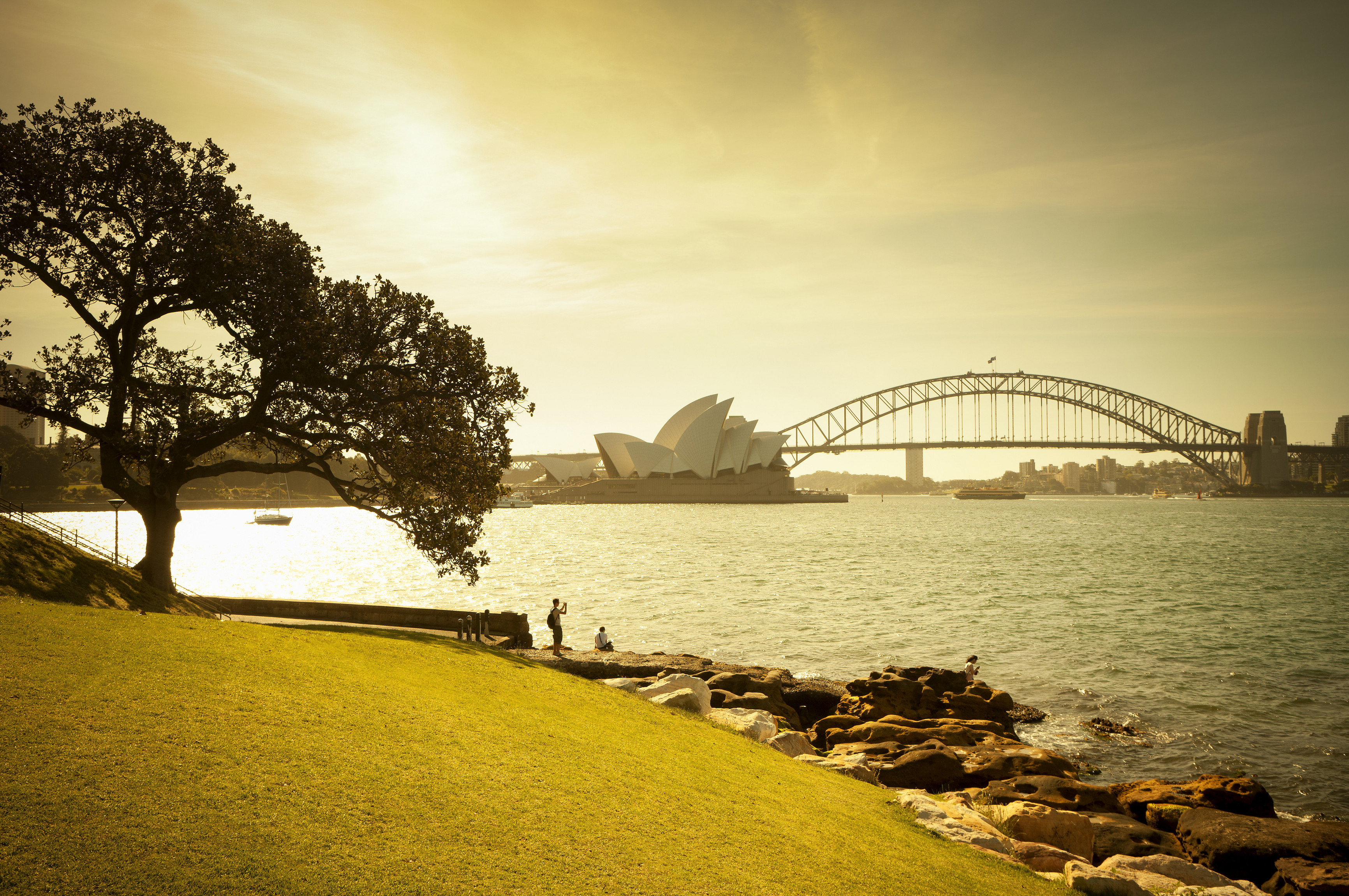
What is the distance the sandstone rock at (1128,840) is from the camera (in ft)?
27.7

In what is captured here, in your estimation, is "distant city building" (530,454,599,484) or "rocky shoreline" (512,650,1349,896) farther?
"distant city building" (530,454,599,484)

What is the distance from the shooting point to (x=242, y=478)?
14562 cm

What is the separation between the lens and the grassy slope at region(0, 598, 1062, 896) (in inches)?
164

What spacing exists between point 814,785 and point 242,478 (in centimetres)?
16076

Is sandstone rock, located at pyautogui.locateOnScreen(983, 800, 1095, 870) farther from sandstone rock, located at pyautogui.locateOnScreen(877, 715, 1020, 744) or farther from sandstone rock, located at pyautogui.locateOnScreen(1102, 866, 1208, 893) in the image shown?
sandstone rock, located at pyautogui.locateOnScreen(877, 715, 1020, 744)

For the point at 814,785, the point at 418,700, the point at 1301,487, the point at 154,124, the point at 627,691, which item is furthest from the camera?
the point at 1301,487

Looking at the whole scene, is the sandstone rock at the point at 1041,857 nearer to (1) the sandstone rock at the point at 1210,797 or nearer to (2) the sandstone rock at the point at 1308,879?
(2) the sandstone rock at the point at 1308,879

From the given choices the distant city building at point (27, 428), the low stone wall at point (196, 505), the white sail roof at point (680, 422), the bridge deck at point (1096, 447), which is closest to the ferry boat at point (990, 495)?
the bridge deck at point (1096, 447)

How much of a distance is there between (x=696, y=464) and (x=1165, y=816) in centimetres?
11376

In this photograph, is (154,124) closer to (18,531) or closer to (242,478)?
(18,531)

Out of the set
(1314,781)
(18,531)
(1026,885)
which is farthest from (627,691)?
(1314,781)

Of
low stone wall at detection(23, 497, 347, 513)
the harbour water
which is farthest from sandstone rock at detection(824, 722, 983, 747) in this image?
low stone wall at detection(23, 497, 347, 513)

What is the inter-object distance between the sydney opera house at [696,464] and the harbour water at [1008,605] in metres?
45.0

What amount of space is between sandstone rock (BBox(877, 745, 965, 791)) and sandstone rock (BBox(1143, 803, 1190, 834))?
2309 millimetres
